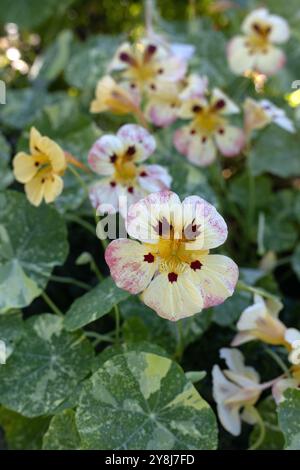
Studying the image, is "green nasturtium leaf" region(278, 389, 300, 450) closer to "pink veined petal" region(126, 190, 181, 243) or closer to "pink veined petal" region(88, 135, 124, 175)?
"pink veined petal" region(126, 190, 181, 243)

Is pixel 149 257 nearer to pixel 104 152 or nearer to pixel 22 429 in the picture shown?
pixel 104 152

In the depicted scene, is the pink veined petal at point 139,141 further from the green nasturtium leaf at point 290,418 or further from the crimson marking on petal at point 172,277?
the green nasturtium leaf at point 290,418

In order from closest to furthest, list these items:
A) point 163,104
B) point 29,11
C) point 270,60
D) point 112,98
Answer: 1. point 112,98
2. point 163,104
3. point 270,60
4. point 29,11

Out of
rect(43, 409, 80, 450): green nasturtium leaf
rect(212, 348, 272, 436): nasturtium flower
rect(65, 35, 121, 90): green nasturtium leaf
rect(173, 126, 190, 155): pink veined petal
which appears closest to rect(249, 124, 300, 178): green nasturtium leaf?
rect(173, 126, 190, 155): pink veined petal

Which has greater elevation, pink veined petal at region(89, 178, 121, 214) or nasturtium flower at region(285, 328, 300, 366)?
pink veined petal at region(89, 178, 121, 214)

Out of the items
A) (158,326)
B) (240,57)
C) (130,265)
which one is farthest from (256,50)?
(130,265)
